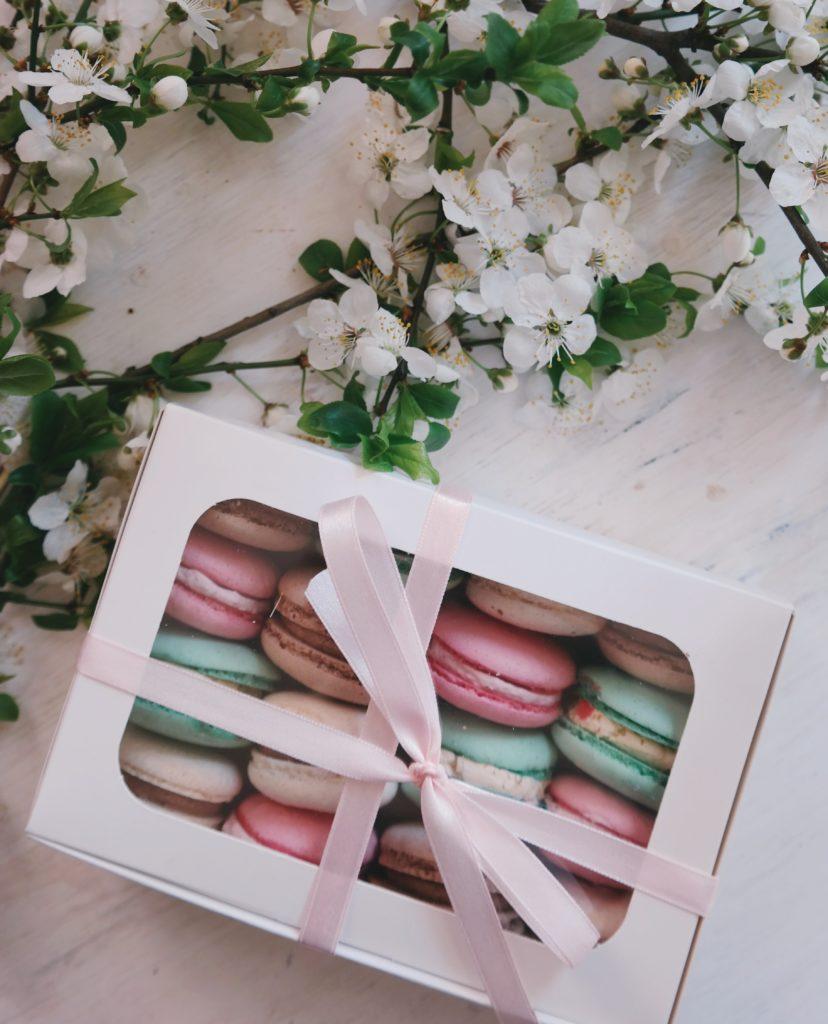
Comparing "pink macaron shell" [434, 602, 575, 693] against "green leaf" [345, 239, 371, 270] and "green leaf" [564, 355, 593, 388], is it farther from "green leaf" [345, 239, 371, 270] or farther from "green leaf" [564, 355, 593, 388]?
"green leaf" [345, 239, 371, 270]

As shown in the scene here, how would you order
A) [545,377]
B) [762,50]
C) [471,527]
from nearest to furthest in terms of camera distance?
[471,527], [762,50], [545,377]

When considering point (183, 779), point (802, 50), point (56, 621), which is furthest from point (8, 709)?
point (802, 50)

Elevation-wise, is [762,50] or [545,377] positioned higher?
[762,50]

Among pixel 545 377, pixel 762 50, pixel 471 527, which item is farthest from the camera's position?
pixel 545 377

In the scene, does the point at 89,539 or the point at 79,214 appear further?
the point at 89,539

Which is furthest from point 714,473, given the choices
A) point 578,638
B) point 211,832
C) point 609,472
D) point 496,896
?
point 211,832

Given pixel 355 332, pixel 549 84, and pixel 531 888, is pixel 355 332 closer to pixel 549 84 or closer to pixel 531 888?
pixel 549 84

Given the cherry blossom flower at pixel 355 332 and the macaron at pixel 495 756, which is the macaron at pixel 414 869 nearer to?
the macaron at pixel 495 756

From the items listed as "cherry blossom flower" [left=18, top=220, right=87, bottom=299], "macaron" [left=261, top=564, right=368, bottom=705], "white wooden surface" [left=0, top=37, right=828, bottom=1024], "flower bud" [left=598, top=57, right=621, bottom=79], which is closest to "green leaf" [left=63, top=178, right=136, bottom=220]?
"cherry blossom flower" [left=18, top=220, right=87, bottom=299]

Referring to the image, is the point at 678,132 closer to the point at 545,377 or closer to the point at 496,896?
the point at 545,377
